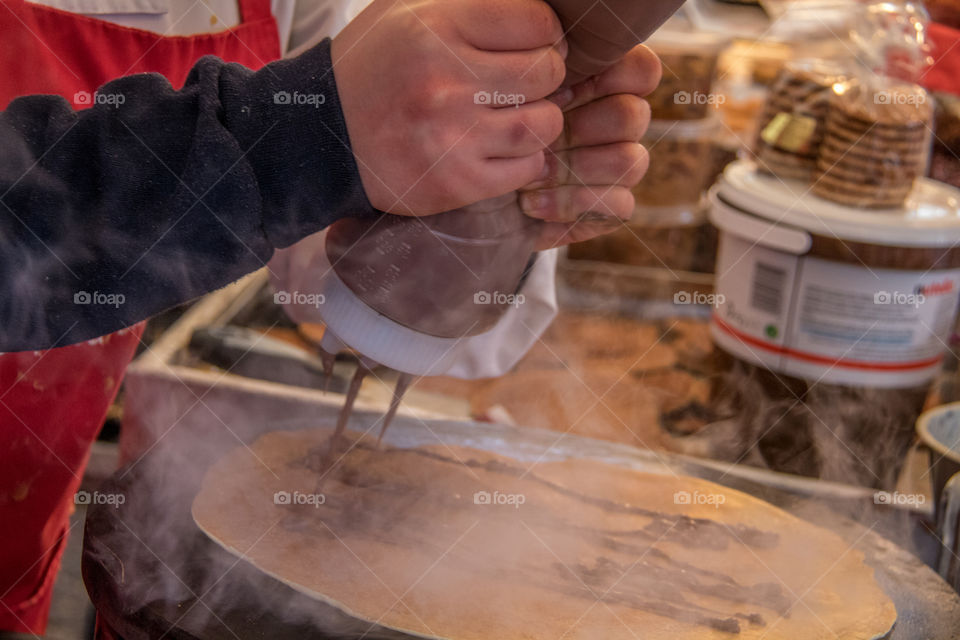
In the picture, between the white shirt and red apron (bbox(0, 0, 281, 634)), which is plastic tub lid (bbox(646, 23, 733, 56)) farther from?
red apron (bbox(0, 0, 281, 634))

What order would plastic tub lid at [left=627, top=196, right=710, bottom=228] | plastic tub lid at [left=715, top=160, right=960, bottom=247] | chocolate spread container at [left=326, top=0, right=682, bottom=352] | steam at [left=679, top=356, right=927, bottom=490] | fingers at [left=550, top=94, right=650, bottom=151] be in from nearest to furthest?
chocolate spread container at [left=326, top=0, right=682, bottom=352] < fingers at [left=550, top=94, right=650, bottom=151] < plastic tub lid at [left=715, top=160, right=960, bottom=247] < steam at [left=679, top=356, right=927, bottom=490] < plastic tub lid at [left=627, top=196, right=710, bottom=228]

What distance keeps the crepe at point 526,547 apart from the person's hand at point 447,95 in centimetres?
54

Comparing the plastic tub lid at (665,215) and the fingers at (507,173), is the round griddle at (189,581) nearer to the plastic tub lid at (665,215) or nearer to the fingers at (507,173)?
the fingers at (507,173)

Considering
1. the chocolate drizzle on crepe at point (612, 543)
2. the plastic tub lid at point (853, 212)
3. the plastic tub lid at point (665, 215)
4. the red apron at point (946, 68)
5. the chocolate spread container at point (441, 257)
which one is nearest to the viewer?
the chocolate spread container at point (441, 257)

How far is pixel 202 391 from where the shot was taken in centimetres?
194

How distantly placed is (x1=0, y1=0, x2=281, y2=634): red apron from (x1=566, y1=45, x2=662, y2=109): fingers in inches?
27.8

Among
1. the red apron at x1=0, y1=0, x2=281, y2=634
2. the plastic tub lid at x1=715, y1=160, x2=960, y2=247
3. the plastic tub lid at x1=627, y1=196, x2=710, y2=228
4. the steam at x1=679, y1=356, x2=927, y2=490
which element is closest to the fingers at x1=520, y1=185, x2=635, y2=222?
the red apron at x1=0, y1=0, x2=281, y2=634

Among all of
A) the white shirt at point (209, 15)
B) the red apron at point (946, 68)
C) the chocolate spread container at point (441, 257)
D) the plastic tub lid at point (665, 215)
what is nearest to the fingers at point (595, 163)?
the chocolate spread container at point (441, 257)

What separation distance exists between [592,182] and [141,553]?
78 centimetres

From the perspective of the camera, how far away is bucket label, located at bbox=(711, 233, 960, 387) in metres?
2.00

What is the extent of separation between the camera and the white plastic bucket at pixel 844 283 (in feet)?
6.52

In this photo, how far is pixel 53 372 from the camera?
1.39 metres

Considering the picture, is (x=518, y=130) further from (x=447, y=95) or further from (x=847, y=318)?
(x=847, y=318)

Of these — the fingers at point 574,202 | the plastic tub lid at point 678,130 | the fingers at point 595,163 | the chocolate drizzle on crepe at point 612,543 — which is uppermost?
the fingers at point 595,163
